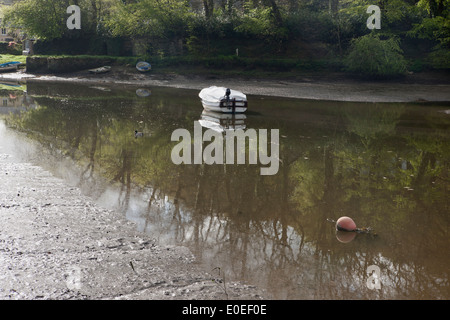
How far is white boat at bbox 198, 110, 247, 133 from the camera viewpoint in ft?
66.7

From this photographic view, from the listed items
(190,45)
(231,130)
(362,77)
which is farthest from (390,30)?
(231,130)

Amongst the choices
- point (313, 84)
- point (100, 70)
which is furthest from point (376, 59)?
point (100, 70)

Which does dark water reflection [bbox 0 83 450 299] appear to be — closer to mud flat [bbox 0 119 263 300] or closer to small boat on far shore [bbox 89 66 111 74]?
mud flat [bbox 0 119 263 300]

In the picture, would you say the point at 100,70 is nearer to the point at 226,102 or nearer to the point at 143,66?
the point at 143,66

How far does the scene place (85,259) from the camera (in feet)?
23.7

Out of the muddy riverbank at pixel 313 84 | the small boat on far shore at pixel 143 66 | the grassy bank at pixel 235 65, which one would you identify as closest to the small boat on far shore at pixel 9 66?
the muddy riverbank at pixel 313 84

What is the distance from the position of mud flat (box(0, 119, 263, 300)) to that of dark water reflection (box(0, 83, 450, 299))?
0.44 metres

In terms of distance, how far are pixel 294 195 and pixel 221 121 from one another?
1155 cm

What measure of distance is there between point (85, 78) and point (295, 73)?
1827 centimetres

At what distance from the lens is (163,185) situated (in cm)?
1134

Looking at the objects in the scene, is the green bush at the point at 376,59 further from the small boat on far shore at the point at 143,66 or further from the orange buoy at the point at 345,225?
the orange buoy at the point at 345,225

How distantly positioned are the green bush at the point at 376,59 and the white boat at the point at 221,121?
1560cm

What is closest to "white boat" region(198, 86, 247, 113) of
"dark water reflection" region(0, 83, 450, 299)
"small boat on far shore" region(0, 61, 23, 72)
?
"dark water reflection" region(0, 83, 450, 299)
